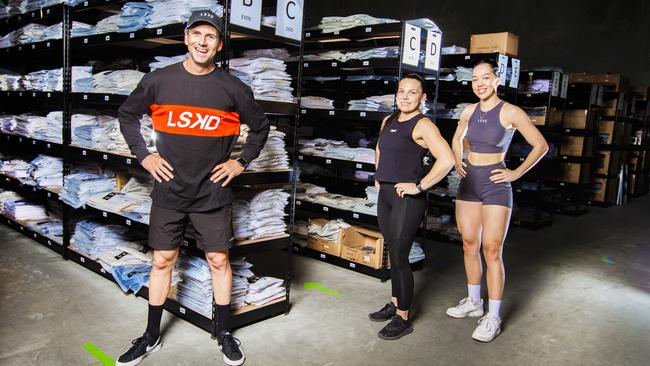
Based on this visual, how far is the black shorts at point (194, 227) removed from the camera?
9.32 feet

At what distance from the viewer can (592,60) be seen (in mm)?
11273

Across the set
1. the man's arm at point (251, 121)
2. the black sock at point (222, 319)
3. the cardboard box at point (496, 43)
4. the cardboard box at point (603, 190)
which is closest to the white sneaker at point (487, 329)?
the black sock at point (222, 319)

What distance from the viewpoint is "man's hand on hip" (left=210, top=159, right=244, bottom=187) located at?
2811 mm

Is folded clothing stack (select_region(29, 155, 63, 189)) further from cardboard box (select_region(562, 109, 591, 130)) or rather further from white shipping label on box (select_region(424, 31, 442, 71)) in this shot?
cardboard box (select_region(562, 109, 591, 130))

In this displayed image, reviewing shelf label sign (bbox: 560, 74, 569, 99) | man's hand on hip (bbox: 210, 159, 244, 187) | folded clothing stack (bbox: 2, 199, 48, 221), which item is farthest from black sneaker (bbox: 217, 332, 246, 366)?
shelf label sign (bbox: 560, 74, 569, 99)

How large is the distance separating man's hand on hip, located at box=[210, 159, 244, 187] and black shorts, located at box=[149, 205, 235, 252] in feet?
0.56

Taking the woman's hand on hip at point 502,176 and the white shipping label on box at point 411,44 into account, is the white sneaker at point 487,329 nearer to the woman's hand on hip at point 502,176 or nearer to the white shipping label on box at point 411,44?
the woman's hand on hip at point 502,176

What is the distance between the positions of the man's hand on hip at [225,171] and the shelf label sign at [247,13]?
0.89 meters

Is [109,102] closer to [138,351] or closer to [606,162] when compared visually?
[138,351]

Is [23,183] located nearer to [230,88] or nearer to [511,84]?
[230,88]

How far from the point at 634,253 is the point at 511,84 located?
251cm

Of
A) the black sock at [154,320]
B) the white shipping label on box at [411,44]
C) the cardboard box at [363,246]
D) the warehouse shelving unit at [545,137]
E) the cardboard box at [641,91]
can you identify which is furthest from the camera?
the cardboard box at [641,91]

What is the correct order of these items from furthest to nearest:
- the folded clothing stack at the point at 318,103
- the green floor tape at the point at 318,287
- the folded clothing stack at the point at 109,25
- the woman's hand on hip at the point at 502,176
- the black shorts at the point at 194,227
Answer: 1. the folded clothing stack at the point at 318,103
2. the green floor tape at the point at 318,287
3. the folded clothing stack at the point at 109,25
4. the woman's hand on hip at the point at 502,176
5. the black shorts at the point at 194,227

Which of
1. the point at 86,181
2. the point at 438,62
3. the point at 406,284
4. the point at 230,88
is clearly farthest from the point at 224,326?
the point at 438,62
